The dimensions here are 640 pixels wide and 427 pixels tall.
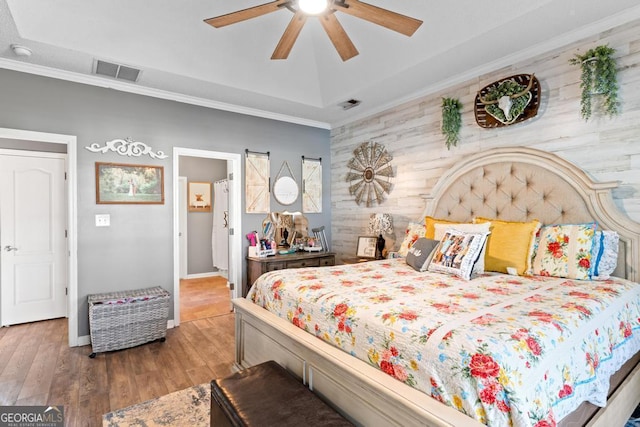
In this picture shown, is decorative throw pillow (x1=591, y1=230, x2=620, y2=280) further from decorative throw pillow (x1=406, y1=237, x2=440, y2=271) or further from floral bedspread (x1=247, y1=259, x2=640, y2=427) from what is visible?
decorative throw pillow (x1=406, y1=237, x2=440, y2=271)

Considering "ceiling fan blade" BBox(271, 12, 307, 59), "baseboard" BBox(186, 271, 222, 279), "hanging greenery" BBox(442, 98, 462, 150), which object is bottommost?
"baseboard" BBox(186, 271, 222, 279)

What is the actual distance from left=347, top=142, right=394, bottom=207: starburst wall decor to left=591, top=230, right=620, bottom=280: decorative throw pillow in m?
2.25

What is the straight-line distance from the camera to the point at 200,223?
6.48 m

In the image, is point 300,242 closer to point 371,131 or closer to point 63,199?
point 371,131

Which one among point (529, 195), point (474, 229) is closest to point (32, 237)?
point (474, 229)

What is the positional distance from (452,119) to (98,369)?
3995 mm

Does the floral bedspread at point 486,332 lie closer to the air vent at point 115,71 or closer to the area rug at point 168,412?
the area rug at point 168,412

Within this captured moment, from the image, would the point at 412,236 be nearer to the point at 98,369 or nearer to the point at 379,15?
the point at 379,15

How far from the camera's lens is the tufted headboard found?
232 centimetres

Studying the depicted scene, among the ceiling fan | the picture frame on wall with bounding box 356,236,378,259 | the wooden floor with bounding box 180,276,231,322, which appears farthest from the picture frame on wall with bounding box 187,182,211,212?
the ceiling fan

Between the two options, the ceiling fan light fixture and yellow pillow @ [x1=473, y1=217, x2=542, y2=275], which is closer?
the ceiling fan light fixture

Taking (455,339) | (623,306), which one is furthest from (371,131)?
(455,339)

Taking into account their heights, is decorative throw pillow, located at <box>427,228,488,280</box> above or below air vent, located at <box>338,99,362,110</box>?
below

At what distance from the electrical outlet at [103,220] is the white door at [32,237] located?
110 centimetres
